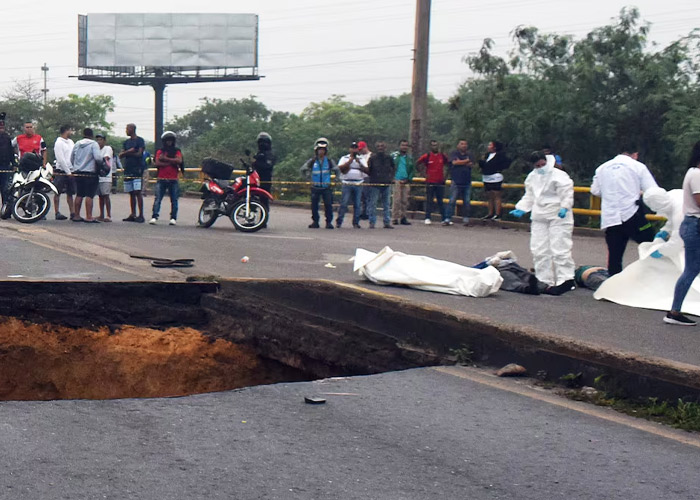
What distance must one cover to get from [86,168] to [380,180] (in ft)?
18.8

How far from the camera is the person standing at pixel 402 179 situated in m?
21.3

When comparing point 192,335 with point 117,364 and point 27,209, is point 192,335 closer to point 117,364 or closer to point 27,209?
point 117,364

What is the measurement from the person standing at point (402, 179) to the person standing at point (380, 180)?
124cm

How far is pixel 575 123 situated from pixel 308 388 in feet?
57.5

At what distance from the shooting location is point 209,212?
688 inches

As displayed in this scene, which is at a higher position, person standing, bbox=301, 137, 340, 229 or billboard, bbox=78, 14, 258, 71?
billboard, bbox=78, 14, 258, 71

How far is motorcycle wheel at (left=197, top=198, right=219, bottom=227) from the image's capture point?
1734 centimetres

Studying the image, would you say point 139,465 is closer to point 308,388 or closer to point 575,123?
point 308,388

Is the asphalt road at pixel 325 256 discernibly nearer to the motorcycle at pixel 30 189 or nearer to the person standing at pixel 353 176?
the motorcycle at pixel 30 189

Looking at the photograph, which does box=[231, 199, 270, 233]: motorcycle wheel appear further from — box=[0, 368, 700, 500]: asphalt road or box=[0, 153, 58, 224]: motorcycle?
box=[0, 368, 700, 500]: asphalt road

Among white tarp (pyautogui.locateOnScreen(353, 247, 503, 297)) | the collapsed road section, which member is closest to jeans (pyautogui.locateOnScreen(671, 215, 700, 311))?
white tarp (pyautogui.locateOnScreen(353, 247, 503, 297))

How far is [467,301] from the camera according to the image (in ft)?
30.1

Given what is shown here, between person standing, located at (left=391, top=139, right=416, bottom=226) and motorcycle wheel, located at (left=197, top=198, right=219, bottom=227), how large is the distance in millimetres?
4964

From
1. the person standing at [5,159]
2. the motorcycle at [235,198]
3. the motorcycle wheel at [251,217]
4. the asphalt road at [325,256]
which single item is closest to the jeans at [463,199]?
the asphalt road at [325,256]
